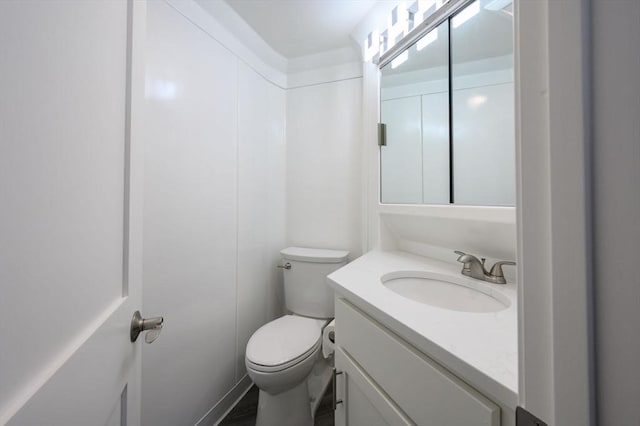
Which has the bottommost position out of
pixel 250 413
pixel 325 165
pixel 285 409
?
pixel 250 413

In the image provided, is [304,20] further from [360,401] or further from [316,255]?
[360,401]

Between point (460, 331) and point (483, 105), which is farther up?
point (483, 105)

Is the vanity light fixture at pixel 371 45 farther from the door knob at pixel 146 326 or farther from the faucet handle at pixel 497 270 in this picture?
the door knob at pixel 146 326

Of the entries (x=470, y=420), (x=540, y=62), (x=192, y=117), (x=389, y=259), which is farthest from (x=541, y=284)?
(x=192, y=117)

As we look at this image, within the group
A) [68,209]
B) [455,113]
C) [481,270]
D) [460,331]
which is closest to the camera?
[68,209]

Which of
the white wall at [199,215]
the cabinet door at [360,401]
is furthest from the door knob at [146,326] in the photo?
the cabinet door at [360,401]

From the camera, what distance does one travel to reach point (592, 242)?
212 mm

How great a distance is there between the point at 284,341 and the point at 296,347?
0.28 feet

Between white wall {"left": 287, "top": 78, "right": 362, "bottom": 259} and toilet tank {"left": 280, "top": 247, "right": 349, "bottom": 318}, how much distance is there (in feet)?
0.58

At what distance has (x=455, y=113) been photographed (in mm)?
1004

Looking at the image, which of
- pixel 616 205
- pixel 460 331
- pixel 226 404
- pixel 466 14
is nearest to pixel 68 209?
pixel 616 205

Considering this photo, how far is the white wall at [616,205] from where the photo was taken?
189 millimetres

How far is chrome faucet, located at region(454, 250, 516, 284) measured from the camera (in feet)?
2.61

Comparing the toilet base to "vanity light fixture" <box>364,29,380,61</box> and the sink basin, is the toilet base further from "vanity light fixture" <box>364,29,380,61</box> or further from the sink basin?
"vanity light fixture" <box>364,29,380,61</box>
